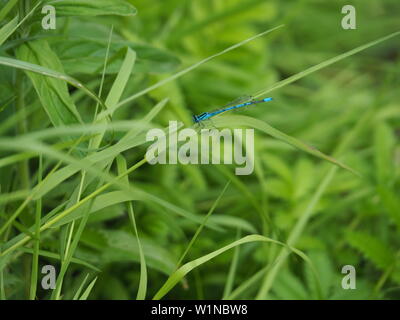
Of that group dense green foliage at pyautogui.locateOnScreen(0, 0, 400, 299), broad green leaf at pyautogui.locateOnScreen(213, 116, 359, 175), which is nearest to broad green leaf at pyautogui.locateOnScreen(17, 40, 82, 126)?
dense green foliage at pyautogui.locateOnScreen(0, 0, 400, 299)

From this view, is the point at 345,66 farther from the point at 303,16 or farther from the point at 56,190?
the point at 56,190

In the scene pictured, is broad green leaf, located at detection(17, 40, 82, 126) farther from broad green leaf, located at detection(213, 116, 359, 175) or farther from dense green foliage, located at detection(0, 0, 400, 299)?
broad green leaf, located at detection(213, 116, 359, 175)

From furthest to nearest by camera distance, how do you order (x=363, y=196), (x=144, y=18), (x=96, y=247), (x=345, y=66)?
(x=345, y=66)
(x=144, y=18)
(x=363, y=196)
(x=96, y=247)

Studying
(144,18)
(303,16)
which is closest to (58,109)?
(144,18)

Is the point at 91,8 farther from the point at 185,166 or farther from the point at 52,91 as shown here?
the point at 185,166

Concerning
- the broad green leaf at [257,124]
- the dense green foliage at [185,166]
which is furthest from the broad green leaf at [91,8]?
the broad green leaf at [257,124]

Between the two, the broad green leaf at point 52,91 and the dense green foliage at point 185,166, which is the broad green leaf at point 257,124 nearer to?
the dense green foliage at point 185,166
